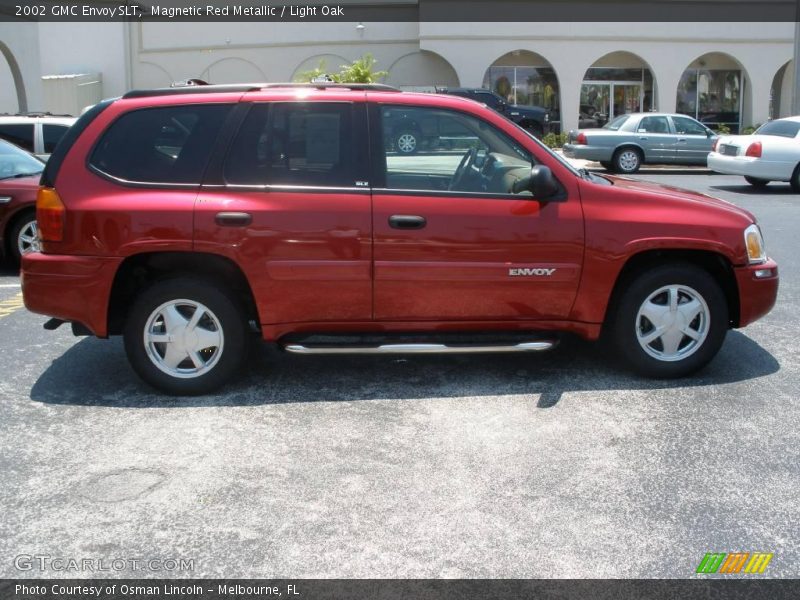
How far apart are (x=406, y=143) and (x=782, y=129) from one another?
1421 cm

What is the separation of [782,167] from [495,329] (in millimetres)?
13152

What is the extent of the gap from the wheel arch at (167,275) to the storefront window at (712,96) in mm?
30419

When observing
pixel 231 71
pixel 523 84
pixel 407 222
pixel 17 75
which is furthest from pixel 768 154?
pixel 231 71

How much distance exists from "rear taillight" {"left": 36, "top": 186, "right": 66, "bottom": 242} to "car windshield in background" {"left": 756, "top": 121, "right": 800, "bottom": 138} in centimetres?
1521

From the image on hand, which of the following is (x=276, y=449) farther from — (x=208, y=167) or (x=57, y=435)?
(x=208, y=167)

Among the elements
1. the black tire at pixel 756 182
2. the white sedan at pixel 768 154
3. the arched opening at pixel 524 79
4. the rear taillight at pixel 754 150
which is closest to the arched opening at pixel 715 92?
the arched opening at pixel 524 79

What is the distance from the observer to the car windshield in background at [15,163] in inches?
386

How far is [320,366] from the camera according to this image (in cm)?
608

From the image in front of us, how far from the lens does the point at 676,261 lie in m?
5.64

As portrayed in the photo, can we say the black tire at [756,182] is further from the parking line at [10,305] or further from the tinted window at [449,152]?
the parking line at [10,305]

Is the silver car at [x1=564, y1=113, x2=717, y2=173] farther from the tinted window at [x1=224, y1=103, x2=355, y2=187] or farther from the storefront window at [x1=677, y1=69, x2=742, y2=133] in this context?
the tinted window at [x1=224, y1=103, x2=355, y2=187]

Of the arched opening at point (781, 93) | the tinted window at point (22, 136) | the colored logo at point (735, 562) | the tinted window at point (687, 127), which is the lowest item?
the colored logo at point (735, 562)

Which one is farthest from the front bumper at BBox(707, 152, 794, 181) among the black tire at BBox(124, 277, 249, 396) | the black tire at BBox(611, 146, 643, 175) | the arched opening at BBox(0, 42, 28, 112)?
the arched opening at BBox(0, 42, 28, 112)

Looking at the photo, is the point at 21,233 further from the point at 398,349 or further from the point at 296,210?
the point at 398,349
